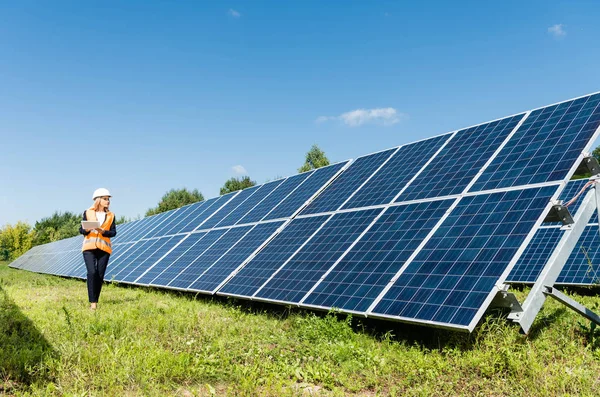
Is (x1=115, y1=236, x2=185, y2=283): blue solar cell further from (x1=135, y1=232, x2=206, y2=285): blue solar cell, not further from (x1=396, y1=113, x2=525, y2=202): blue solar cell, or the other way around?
(x1=396, y1=113, x2=525, y2=202): blue solar cell

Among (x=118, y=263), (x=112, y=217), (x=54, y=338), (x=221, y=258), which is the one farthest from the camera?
(x=118, y=263)

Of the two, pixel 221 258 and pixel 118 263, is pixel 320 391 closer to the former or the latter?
pixel 221 258

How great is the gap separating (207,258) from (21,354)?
24.1 ft

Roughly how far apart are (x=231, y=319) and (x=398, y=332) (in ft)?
10.2

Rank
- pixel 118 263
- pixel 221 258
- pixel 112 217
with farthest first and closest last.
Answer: pixel 118 263, pixel 221 258, pixel 112 217

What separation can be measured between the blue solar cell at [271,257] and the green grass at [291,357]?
1.76 metres

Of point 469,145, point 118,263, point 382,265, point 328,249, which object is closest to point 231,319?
point 328,249

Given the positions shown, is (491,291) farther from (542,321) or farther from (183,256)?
(183,256)

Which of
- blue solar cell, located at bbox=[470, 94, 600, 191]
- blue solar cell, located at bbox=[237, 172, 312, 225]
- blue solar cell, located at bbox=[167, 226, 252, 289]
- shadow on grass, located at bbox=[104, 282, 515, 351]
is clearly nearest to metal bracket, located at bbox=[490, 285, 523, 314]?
shadow on grass, located at bbox=[104, 282, 515, 351]

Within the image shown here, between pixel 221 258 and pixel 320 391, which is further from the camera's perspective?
pixel 221 258

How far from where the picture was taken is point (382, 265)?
7.92m

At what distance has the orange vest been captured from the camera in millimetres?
9673

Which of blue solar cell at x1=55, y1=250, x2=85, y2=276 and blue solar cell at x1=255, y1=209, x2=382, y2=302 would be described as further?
blue solar cell at x1=55, y1=250, x2=85, y2=276

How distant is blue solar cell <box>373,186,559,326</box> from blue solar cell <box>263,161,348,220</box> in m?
5.69
